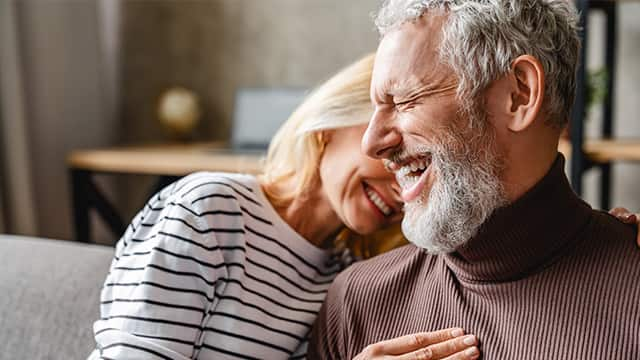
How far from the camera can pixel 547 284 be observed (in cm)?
111

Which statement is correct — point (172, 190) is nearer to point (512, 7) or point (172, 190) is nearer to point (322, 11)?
point (512, 7)

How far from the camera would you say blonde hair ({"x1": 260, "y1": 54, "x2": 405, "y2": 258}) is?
55.2 inches

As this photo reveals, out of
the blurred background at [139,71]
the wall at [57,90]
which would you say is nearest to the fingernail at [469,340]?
the blurred background at [139,71]

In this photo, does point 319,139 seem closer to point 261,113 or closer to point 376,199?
point 376,199

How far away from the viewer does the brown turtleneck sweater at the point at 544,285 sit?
105 cm

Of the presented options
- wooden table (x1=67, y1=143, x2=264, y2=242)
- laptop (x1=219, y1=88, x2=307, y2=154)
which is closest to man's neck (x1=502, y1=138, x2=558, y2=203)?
wooden table (x1=67, y1=143, x2=264, y2=242)

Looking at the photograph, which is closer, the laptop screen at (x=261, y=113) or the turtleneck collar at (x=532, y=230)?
the turtleneck collar at (x=532, y=230)

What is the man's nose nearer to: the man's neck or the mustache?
the mustache

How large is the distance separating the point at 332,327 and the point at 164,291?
27cm

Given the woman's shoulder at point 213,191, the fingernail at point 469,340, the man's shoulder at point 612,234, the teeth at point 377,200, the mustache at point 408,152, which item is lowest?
the fingernail at point 469,340

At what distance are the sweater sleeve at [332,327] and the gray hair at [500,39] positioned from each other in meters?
0.41

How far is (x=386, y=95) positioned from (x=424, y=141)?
0.08 metres

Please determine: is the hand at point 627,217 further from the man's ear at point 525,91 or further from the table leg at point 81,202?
the table leg at point 81,202

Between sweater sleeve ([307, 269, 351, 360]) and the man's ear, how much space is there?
0.40m
